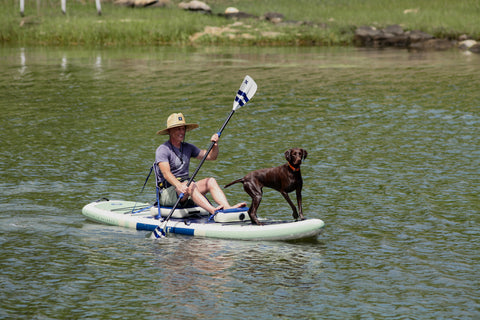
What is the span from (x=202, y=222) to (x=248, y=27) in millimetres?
40801

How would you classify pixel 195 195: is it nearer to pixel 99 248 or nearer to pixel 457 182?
pixel 99 248

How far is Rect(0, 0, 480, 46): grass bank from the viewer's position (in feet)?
157

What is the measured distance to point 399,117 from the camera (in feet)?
73.2

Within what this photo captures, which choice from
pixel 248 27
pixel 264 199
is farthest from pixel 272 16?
pixel 264 199

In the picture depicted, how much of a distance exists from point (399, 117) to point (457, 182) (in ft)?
26.1

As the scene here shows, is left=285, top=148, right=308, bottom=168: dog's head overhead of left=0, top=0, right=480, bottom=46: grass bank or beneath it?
beneath

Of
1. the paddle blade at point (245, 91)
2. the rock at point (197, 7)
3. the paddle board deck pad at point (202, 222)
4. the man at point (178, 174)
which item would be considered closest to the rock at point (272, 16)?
the rock at point (197, 7)

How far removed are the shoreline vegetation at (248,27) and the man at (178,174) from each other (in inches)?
1417

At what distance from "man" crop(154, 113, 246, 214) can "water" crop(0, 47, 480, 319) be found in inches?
27.7

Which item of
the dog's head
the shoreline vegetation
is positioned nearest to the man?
the dog's head

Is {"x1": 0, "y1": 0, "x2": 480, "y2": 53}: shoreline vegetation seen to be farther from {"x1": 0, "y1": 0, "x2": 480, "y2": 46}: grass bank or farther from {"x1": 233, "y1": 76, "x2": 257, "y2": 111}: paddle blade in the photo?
{"x1": 233, "y1": 76, "x2": 257, "y2": 111}: paddle blade

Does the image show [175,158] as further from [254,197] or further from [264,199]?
[264,199]

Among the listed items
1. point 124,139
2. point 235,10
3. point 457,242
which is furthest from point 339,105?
point 235,10

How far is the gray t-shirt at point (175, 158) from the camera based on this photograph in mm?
11344
